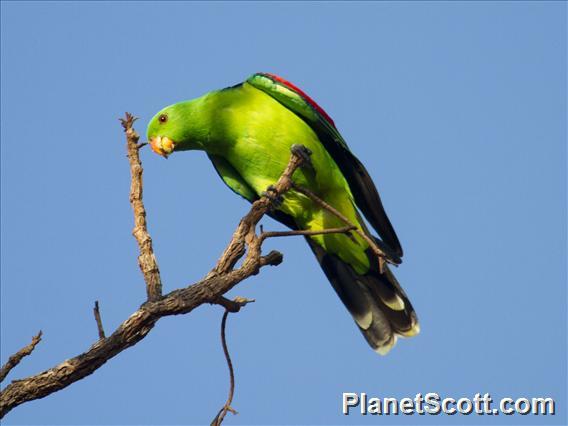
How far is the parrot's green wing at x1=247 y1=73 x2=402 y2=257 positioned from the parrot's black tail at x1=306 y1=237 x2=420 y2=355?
0.31 meters

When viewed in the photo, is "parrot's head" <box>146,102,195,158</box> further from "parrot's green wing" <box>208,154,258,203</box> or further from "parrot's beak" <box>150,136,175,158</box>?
"parrot's green wing" <box>208,154,258,203</box>

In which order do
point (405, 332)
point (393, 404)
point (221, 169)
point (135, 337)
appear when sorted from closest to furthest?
point (135, 337) < point (393, 404) < point (405, 332) < point (221, 169)

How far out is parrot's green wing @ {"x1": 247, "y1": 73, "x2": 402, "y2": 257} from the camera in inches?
226

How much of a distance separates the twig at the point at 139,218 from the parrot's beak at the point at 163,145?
1614 mm

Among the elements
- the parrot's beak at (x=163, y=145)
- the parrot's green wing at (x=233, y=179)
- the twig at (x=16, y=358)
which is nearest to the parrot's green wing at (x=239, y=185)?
the parrot's green wing at (x=233, y=179)

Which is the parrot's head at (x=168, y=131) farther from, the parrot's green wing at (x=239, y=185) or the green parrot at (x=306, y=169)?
the parrot's green wing at (x=239, y=185)

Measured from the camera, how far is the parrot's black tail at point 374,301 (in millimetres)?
5727

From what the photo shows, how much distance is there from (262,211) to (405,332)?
193 centimetres

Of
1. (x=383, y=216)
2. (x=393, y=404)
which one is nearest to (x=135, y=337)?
(x=393, y=404)

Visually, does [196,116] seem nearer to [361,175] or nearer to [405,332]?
[361,175]

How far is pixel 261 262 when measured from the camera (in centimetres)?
419

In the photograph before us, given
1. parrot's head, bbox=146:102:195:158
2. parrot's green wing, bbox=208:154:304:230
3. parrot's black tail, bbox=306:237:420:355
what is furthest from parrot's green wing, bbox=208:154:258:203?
parrot's black tail, bbox=306:237:420:355

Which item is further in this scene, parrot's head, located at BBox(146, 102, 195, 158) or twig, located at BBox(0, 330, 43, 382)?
parrot's head, located at BBox(146, 102, 195, 158)

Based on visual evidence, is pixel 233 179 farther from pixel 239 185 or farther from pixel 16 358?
pixel 16 358
